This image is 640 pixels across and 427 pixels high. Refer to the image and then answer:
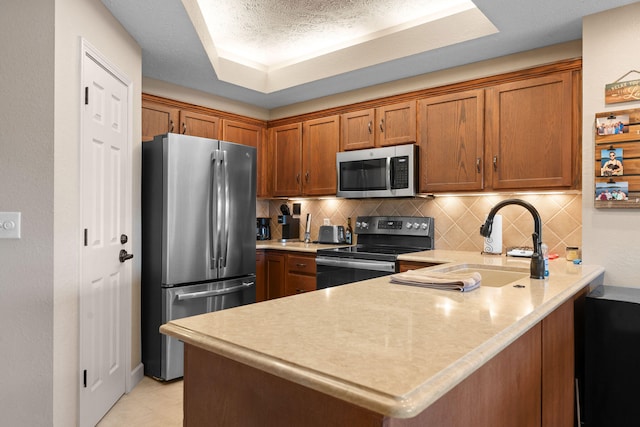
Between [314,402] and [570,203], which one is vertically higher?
[570,203]

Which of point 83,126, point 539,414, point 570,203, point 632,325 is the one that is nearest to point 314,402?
point 539,414

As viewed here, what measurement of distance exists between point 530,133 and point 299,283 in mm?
2276

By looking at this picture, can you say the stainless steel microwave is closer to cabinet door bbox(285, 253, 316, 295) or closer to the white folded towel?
cabinet door bbox(285, 253, 316, 295)

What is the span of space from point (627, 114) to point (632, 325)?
48.4 inches

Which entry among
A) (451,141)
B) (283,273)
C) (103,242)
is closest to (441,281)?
(103,242)

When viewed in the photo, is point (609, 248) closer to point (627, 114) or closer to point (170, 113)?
point (627, 114)

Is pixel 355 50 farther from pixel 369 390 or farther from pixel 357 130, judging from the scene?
pixel 369 390

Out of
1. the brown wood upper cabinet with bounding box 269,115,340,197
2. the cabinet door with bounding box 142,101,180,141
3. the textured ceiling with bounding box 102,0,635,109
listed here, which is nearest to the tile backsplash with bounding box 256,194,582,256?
the brown wood upper cabinet with bounding box 269,115,340,197

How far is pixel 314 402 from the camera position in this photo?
841mm

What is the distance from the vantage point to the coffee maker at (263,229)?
186 inches

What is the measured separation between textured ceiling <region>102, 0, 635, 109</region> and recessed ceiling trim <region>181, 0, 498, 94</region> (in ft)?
0.11

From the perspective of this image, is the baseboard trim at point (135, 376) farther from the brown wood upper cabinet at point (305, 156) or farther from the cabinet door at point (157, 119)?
the brown wood upper cabinet at point (305, 156)

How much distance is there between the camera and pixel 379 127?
3.79m
